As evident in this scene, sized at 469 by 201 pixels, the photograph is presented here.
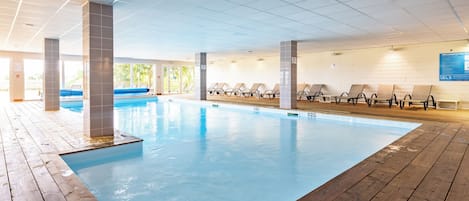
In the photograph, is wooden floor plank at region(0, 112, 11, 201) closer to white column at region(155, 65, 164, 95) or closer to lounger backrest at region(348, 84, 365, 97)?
lounger backrest at region(348, 84, 365, 97)

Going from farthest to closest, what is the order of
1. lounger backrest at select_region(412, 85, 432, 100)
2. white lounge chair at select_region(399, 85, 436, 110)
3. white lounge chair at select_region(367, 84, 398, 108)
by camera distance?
white lounge chair at select_region(367, 84, 398, 108) < lounger backrest at select_region(412, 85, 432, 100) < white lounge chair at select_region(399, 85, 436, 110)

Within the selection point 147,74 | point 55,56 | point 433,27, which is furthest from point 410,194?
point 147,74

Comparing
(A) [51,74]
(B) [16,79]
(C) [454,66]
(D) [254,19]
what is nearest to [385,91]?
(C) [454,66]

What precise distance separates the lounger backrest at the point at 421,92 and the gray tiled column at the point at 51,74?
11.2 meters

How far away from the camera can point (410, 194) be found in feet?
7.36

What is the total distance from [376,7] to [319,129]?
2814 millimetres

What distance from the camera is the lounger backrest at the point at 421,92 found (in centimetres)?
890

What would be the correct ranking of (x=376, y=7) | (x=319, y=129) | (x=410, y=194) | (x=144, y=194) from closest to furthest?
(x=410, y=194), (x=144, y=194), (x=376, y=7), (x=319, y=129)

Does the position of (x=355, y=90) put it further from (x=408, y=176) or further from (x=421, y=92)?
(x=408, y=176)

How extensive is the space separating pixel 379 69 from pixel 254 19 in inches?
271

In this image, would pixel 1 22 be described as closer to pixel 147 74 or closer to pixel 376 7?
pixel 376 7

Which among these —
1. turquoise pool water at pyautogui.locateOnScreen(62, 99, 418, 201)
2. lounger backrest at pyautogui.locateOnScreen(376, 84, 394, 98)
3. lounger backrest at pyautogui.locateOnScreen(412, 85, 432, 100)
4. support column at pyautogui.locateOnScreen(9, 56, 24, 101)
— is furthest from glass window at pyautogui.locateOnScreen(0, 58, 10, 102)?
lounger backrest at pyautogui.locateOnScreen(412, 85, 432, 100)

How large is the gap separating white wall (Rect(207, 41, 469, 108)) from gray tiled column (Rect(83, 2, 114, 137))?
371 inches

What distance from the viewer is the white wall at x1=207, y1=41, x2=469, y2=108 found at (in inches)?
352
